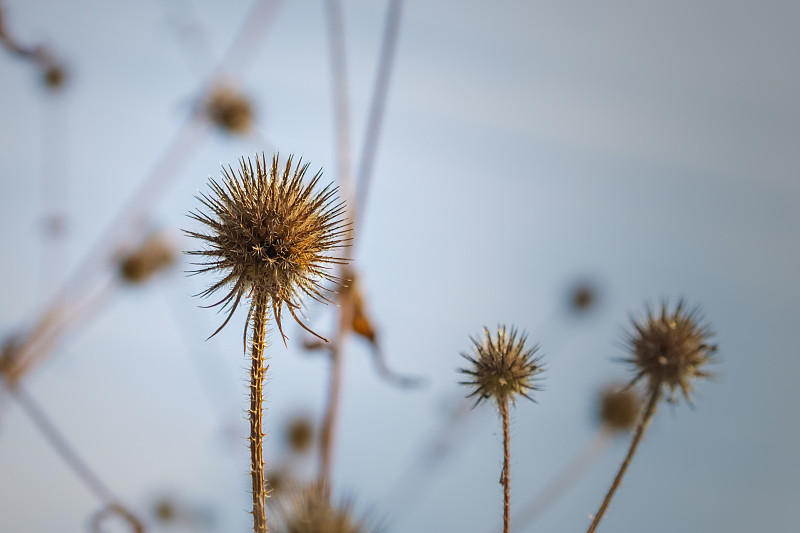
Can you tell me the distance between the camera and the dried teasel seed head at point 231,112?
8156mm

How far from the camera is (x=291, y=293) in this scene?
265cm

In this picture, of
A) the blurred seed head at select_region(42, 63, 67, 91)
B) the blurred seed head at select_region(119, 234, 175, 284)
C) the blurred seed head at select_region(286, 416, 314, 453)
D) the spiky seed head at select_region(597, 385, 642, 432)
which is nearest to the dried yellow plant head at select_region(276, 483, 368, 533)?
the spiky seed head at select_region(597, 385, 642, 432)

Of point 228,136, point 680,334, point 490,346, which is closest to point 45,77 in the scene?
point 228,136

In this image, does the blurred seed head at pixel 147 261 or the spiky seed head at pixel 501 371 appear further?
the blurred seed head at pixel 147 261

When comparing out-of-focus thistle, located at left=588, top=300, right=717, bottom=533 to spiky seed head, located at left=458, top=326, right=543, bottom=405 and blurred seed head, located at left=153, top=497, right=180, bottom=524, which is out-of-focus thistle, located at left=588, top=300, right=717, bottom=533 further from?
blurred seed head, located at left=153, top=497, right=180, bottom=524

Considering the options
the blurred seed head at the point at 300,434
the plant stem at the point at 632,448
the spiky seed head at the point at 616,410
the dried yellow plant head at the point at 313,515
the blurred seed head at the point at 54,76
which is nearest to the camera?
the dried yellow plant head at the point at 313,515

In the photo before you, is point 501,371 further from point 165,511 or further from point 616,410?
point 165,511

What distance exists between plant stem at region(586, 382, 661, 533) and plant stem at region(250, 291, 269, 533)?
1248 mm

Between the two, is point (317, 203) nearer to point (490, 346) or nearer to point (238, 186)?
point (238, 186)

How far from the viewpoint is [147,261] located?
833cm

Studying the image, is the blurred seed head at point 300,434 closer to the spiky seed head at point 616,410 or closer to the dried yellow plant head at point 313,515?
the spiky seed head at point 616,410

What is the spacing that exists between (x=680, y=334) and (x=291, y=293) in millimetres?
1954

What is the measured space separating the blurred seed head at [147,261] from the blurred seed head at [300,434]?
9.33ft

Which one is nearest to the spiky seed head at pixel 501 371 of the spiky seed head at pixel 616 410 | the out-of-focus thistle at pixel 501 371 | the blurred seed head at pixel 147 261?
the out-of-focus thistle at pixel 501 371
